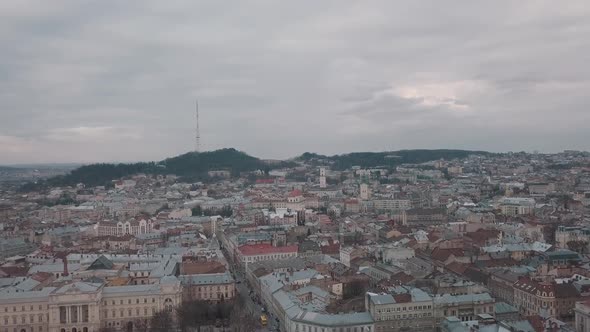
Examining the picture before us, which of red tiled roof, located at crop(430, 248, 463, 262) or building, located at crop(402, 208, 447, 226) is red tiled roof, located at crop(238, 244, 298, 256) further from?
building, located at crop(402, 208, 447, 226)

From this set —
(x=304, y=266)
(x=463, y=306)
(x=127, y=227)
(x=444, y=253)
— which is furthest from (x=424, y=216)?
(x=463, y=306)

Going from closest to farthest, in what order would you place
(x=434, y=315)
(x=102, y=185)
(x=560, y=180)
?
1. (x=434, y=315)
2. (x=560, y=180)
3. (x=102, y=185)

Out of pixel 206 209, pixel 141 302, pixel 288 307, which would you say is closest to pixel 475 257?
pixel 288 307

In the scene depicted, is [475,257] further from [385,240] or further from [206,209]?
[206,209]

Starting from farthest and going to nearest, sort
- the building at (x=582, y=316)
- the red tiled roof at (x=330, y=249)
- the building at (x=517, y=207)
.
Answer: the building at (x=517, y=207) → the red tiled roof at (x=330, y=249) → the building at (x=582, y=316)

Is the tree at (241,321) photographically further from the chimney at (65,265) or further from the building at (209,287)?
the chimney at (65,265)

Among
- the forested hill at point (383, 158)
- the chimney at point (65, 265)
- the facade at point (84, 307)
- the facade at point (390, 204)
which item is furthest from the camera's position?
the forested hill at point (383, 158)

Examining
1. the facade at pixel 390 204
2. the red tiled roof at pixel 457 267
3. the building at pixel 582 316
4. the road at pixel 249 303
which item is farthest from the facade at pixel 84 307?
the facade at pixel 390 204
